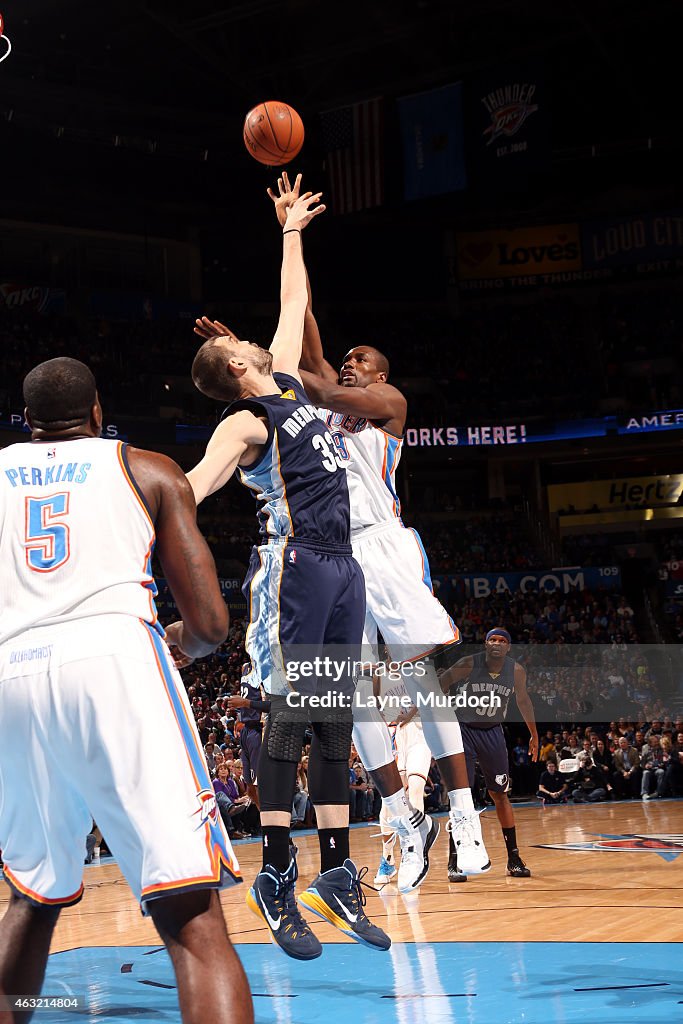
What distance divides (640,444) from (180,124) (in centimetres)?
1513

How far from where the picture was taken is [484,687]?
33.6ft

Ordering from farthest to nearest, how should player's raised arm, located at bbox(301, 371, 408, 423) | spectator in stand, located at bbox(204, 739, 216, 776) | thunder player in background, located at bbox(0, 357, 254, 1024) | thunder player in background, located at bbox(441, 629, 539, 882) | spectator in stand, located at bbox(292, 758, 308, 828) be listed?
spectator in stand, located at bbox(292, 758, 308, 828), spectator in stand, located at bbox(204, 739, 216, 776), thunder player in background, located at bbox(441, 629, 539, 882), player's raised arm, located at bbox(301, 371, 408, 423), thunder player in background, located at bbox(0, 357, 254, 1024)

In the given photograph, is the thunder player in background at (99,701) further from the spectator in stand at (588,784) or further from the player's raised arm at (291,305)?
the spectator in stand at (588,784)

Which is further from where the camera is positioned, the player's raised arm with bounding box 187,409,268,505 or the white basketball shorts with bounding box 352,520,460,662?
the white basketball shorts with bounding box 352,520,460,662

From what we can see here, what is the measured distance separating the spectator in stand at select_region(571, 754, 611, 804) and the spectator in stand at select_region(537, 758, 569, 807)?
200 millimetres

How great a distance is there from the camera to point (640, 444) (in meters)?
29.7

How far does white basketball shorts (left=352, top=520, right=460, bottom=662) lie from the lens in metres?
5.87

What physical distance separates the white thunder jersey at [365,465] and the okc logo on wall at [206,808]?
3.33m

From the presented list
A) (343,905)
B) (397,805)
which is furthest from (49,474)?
(397,805)

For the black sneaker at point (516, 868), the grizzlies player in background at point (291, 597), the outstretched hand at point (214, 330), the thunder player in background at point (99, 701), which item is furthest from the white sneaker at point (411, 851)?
the black sneaker at point (516, 868)

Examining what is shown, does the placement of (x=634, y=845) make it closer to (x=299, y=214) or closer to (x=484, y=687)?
(x=484, y=687)

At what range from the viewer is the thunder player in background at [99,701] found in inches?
108

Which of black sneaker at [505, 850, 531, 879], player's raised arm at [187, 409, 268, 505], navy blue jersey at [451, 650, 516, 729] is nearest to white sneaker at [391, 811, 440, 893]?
player's raised arm at [187, 409, 268, 505]

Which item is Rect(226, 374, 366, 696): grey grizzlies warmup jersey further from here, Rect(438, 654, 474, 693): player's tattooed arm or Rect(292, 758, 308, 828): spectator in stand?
Rect(292, 758, 308, 828): spectator in stand
